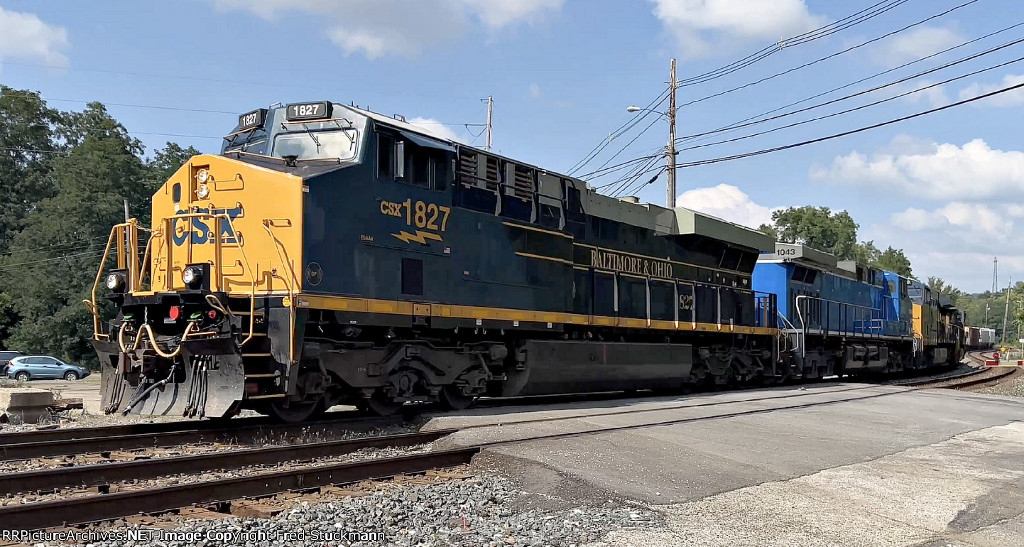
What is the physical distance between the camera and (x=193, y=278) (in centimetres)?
855

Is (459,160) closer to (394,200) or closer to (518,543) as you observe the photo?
(394,200)

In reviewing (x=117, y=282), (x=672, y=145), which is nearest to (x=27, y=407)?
(x=117, y=282)

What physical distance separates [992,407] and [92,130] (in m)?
59.4

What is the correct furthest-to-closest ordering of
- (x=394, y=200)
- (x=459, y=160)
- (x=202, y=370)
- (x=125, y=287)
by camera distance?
1. (x=459, y=160)
2. (x=394, y=200)
3. (x=125, y=287)
4. (x=202, y=370)

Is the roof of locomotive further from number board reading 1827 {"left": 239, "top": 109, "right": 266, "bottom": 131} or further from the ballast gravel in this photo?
the ballast gravel

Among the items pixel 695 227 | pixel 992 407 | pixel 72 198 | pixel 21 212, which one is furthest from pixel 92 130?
pixel 992 407

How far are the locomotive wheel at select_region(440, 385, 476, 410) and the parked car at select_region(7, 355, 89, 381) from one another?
28347 mm

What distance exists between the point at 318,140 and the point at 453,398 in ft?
13.1

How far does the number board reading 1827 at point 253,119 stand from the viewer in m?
10.4

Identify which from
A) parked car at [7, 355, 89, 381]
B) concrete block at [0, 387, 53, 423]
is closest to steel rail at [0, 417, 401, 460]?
concrete block at [0, 387, 53, 423]

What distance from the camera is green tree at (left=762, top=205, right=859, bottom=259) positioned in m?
83.6

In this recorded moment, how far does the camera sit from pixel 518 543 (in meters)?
5.07

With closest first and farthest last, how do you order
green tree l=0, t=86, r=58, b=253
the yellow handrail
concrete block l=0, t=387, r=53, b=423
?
the yellow handrail < concrete block l=0, t=387, r=53, b=423 < green tree l=0, t=86, r=58, b=253

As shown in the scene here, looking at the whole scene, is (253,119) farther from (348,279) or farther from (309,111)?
(348,279)
